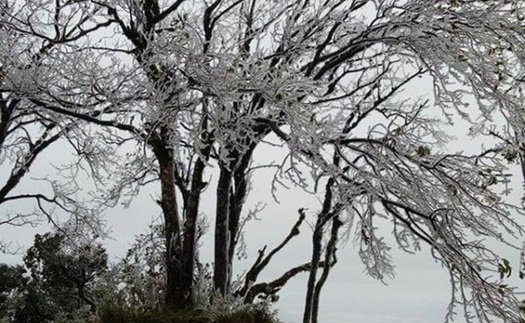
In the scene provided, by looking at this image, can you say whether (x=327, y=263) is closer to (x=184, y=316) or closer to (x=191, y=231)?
(x=191, y=231)

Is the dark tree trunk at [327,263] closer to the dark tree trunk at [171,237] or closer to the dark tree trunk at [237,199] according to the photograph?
the dark tree trunk at [237,199]

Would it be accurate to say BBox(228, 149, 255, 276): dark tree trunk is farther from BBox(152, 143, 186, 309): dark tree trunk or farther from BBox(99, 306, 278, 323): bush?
BBox(99, 306, 278, 323): bush

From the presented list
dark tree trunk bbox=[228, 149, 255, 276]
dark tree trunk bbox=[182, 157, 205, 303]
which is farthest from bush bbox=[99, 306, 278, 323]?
dark tree trunk bbox=[228, 149, 255, 276]

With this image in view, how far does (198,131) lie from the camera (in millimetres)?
7039

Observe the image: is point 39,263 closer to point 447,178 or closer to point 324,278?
point 324,278

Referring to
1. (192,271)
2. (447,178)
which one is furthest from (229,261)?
(447,178)

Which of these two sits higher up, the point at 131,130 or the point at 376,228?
the point at 131,130

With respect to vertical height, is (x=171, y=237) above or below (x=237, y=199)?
below

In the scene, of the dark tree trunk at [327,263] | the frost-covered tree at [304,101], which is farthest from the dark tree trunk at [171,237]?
the dark tree trunk at [327,263]

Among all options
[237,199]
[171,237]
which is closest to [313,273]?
[237,199]

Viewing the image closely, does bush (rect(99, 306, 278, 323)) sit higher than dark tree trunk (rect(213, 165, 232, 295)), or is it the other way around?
dark tree trunk (rect(213, 165, 232, 295))

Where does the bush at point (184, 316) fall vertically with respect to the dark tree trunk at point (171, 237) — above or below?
below

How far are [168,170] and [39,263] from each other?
10872mm

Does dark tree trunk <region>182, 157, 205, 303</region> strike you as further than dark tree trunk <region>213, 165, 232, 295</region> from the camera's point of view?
No
